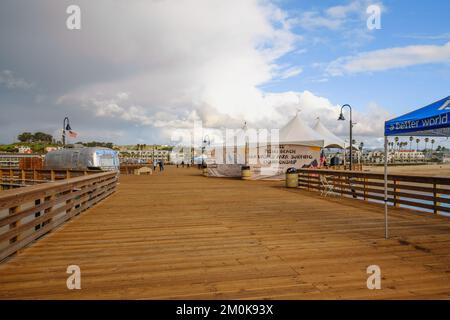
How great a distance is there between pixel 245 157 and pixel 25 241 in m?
18.4

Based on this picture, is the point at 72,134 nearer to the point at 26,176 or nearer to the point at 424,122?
the point at 26,176

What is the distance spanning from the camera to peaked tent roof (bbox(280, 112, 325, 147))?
19438 millimetres

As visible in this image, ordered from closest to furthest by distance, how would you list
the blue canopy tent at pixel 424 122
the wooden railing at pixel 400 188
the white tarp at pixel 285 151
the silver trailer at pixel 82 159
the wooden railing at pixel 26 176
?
1. the blue canopy tent at pixel 424 122
2. the wooden railing at pixel 400 188
3. the wooden railing at pixel 26 176
4. the white tarp at pixel 285 151
5. the silver trailer at pixel 82 159

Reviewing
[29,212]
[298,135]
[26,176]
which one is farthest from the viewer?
[298,135]

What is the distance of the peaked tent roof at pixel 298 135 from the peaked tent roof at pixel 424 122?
13.5 meters

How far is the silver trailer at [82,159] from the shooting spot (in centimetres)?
2336

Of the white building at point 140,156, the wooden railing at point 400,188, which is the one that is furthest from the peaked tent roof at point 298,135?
the white building at point 140,156

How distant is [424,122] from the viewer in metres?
5.18

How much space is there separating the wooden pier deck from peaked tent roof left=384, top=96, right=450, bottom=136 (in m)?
1.83

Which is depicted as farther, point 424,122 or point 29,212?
point 424,122

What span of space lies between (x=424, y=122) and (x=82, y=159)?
74.1 ft

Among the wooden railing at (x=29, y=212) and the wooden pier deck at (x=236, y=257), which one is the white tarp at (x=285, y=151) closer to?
the wooden pier deck at (x=236, y=257)

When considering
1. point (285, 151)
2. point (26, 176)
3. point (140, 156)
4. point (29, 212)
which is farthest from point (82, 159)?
point (140, 156)
